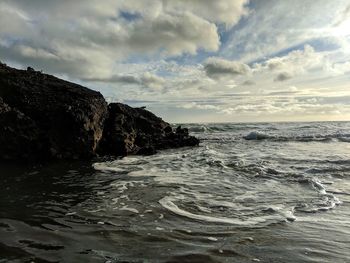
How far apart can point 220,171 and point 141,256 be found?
277 inches

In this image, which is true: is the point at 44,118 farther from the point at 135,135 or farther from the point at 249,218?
the point at 249,218

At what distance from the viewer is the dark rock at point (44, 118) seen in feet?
38.1

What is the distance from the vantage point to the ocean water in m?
4.27

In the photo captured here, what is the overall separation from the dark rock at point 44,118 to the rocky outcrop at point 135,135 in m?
1.06

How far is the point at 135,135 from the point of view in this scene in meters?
17.4

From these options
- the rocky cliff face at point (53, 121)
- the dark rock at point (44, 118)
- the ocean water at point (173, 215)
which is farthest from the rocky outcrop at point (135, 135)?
the ocean water at point (173, 215)

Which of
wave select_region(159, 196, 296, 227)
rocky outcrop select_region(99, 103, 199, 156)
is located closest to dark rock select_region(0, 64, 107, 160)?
rocky outcrop select_region(99, 103, 199, 156)

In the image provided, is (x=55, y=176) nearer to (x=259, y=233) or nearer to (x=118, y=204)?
(x=118, y=204)

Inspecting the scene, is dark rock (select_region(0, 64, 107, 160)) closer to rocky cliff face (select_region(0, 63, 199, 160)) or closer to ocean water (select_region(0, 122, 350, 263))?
rocky cliff face (select_region(0, 63, 199, 160))

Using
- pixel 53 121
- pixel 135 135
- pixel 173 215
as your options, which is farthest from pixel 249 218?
pixel 135 135

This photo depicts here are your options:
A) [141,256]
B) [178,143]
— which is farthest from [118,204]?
[178,143]

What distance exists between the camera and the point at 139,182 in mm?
9031

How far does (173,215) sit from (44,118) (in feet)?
26.7

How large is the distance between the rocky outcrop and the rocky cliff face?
0.04m
